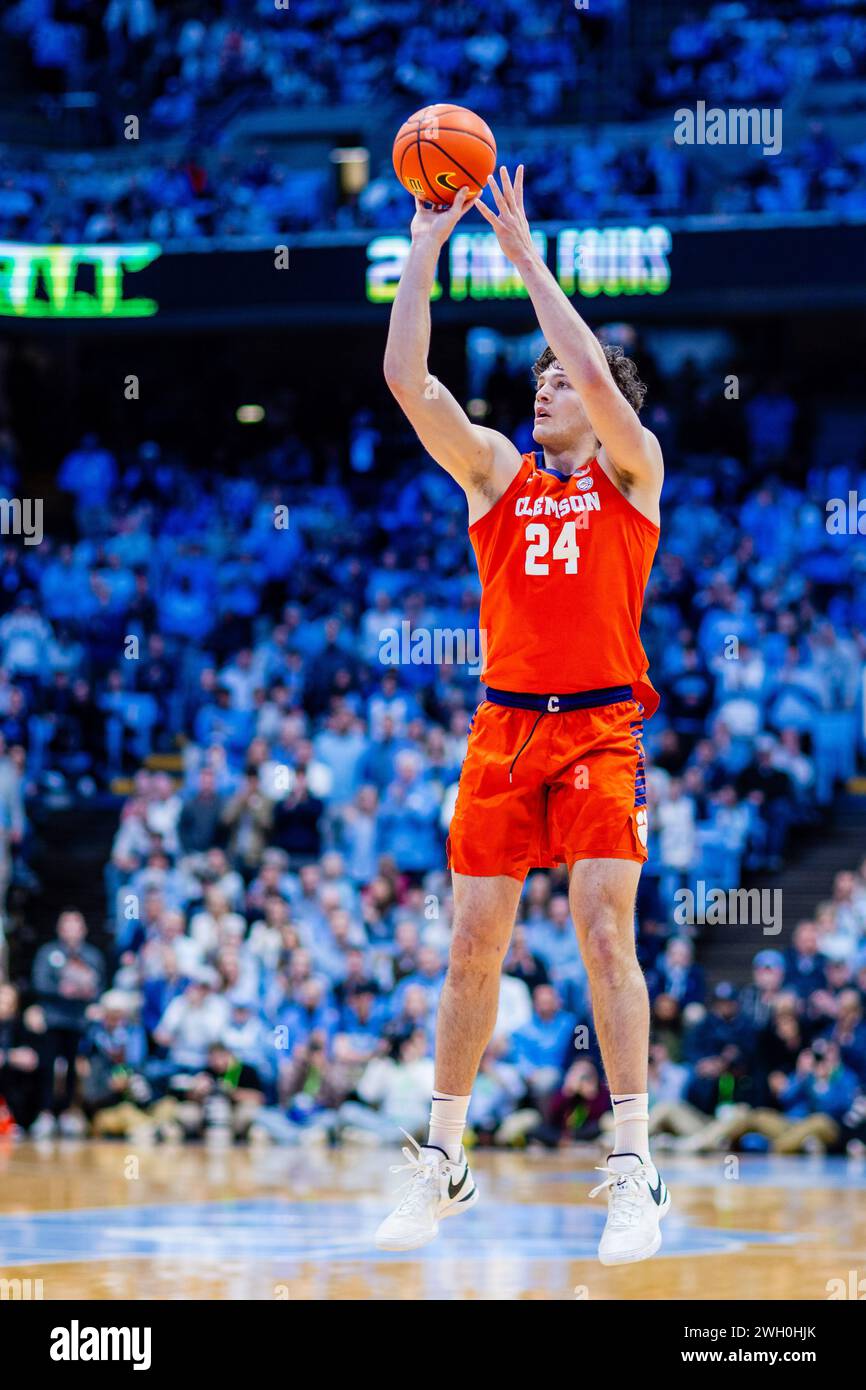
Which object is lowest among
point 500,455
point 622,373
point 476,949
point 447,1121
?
point 447,1121

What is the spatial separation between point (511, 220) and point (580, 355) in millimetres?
563

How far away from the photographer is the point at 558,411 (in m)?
6.95

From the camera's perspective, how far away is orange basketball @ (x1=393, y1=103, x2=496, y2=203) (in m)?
6.82

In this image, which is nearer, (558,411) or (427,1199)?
(427,1199)

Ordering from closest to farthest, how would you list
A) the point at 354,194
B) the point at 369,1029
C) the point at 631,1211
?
the point at 631,1211
the point at 369,1029
the point at 354,194

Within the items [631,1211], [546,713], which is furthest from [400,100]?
[631,1211]

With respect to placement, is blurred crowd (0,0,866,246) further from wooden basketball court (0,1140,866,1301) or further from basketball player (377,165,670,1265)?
basketball player (377,165,670,1265)

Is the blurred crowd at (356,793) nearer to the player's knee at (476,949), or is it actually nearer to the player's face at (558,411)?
the player's knee at (476,949)

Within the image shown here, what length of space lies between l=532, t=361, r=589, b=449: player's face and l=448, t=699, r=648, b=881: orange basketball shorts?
0.95 m

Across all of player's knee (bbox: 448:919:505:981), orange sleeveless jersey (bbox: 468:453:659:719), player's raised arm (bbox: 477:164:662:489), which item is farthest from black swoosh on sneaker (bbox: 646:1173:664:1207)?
player's raised arm (bbox: 477:164:662:489)

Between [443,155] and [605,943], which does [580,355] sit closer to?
[443,155]

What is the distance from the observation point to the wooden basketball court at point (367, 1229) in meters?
7.71
